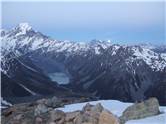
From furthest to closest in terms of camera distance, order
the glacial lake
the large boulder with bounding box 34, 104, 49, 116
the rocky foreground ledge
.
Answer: the glacial lake → the large boulder with bounding box 34, 104, 49, 116 → the rocky foreground ledge

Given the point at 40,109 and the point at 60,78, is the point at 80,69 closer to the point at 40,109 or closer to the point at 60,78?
the point at 60,78

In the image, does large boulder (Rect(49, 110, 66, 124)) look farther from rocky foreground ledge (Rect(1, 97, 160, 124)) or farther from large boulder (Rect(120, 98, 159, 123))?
large boulder (Rect(120, 98, 159, 123))

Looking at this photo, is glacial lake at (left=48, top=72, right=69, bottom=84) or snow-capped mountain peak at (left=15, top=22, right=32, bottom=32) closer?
snow-capped mountain peak at (left=15, top=22, right=32, bottom=32)

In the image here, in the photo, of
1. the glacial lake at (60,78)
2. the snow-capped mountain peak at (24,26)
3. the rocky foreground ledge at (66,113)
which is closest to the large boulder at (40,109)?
the rocky foreground ledge at (66,113)

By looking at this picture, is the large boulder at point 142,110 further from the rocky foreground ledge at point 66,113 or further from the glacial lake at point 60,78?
the glacial lake at point 60,78

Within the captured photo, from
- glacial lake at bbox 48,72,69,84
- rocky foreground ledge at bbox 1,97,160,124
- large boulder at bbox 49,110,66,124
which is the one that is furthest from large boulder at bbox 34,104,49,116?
glacial lake at bbox 48,72,69,84

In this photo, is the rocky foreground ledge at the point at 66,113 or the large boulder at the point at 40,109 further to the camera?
the large boulder at the point at 40,109
